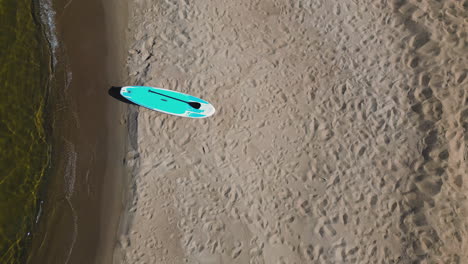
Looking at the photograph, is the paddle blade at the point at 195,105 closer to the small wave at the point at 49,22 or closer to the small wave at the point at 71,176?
the small wave at the point at 71,176

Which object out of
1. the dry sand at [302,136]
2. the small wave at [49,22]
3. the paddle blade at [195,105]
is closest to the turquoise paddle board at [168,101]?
the paddle blade at [195,105]

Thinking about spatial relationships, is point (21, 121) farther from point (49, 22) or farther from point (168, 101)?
point (168, 101)

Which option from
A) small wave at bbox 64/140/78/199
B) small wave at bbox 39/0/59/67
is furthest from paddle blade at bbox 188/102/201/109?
small wave at bbox 39/0/59/67

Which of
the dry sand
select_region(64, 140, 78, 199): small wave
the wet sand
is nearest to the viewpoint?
the dry sand

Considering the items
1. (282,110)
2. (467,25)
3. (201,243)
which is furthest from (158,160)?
(467,25)

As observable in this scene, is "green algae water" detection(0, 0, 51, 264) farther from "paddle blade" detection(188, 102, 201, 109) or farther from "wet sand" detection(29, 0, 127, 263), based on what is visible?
"paddle blade" detection(188, 102, 201, 109)
